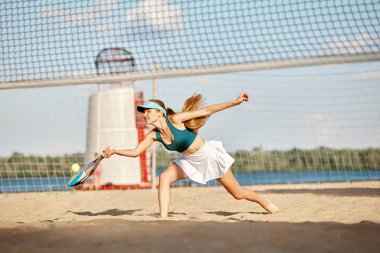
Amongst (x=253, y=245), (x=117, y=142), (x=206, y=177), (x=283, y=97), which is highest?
(x=283, y=97)

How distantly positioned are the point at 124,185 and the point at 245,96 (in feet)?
24.9

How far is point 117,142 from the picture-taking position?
12.0 metres

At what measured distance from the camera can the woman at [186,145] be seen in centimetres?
520

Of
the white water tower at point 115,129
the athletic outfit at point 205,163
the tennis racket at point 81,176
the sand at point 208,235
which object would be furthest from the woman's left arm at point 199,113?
the white water tower at point 115,129

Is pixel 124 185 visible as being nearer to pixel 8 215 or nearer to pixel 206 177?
pixel 8 215

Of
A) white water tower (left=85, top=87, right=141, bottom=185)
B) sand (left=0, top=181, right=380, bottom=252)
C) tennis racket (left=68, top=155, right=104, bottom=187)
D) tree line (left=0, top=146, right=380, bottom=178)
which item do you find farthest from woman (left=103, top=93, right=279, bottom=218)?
white water tower (left=85, top=87, right=141, bottom=185)

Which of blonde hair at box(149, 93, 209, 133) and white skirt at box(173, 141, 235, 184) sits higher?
blonde hair at box(149, 93, 209, 133)

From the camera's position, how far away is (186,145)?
17.2 feet

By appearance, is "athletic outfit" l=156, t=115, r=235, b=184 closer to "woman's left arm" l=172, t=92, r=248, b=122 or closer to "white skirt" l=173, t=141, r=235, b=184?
"white skirt" l=173, t=141, r=235, b=184

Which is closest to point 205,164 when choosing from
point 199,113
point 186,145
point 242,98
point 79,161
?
point 186,145

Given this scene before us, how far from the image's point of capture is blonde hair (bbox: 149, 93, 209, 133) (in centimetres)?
527

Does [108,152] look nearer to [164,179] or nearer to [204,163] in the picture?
[164,179]

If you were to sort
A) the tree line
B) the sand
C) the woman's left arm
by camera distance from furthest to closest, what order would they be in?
the tree line
the woman's left arm
the sand

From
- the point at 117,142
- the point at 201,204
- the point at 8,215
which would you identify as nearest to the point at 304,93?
the point at 117,142
